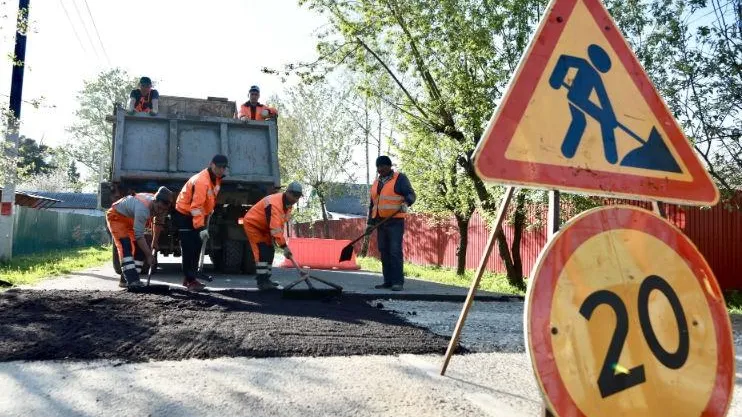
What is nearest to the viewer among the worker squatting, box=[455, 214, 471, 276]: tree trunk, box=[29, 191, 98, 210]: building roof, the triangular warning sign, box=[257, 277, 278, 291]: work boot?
the triangular warning sign

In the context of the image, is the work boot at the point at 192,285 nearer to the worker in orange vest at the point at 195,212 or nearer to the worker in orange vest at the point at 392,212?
the worker in orange vest at the point at 195,212

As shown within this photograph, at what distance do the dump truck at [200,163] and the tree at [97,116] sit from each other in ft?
108

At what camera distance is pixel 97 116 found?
134 ft

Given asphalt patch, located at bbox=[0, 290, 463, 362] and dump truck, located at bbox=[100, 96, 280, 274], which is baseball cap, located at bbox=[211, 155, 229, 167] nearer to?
asphalt patch, located at bbox=[0, 290, 463, 362]

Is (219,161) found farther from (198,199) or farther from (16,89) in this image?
(16,89)

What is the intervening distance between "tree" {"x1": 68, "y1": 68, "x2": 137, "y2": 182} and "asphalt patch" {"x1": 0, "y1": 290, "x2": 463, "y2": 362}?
37135 millimetres

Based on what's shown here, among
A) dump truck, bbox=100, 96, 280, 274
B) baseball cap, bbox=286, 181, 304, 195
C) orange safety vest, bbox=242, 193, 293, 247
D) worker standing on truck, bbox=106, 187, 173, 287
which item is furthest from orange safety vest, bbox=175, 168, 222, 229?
dump truck, bbox=100, 96, 280, 274

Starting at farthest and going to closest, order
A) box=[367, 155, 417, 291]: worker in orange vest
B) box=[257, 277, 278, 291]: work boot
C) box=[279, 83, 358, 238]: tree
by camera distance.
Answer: box=[279, 83, 358, 238]: tree, box=[367, 155, 417, 291]: worker in orange vest, box=[257, 277, 278, 291]: work boot

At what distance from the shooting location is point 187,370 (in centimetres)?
324

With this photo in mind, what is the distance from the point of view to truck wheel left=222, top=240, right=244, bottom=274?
9.51m

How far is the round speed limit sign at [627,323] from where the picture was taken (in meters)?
1.92

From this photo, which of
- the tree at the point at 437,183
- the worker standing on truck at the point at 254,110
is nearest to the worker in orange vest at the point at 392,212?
the worker standing on truck at the point at 254,110

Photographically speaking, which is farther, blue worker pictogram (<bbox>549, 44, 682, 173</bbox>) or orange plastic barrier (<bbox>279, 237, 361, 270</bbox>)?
orange plastic barrier (<bbox>279, 237, 361, 270</bbox>)

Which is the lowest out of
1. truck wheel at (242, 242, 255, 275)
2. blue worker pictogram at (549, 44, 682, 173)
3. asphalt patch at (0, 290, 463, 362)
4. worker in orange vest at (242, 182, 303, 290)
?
asphalt patch at (0, 290, 463, 362)
